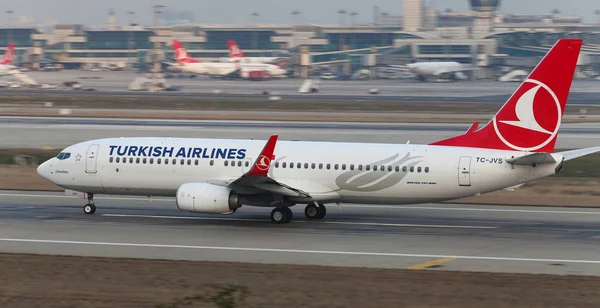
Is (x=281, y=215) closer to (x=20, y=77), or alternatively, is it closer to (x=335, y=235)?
(x=335, y=235)

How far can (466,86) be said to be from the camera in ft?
479

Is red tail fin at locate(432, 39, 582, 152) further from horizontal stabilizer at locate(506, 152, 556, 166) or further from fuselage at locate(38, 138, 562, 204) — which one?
horizontal stabilizer at locate(506, 152, 556, 166)

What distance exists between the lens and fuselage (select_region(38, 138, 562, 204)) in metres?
33.7

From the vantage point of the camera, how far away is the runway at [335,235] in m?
27.7

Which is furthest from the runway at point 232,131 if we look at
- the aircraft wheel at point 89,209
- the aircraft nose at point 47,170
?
the aircraft wheel at point 89,209

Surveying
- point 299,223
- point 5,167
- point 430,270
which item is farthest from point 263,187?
point 5,167

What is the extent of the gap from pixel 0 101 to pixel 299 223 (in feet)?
261

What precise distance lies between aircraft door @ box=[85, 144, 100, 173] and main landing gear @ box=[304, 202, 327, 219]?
29.9 ft

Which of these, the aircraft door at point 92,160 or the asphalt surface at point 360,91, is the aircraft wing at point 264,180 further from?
the asphalt surface at point 360,91

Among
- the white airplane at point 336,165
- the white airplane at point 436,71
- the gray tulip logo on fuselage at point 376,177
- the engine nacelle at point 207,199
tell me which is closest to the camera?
the white airplane at point 336,165

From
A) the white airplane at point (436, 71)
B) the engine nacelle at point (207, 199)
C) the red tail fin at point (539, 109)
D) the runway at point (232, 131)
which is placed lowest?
the white airplane at point (436, 71)

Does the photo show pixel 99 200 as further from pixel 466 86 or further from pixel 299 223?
pixel 466 86

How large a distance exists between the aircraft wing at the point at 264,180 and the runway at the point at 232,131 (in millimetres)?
27633

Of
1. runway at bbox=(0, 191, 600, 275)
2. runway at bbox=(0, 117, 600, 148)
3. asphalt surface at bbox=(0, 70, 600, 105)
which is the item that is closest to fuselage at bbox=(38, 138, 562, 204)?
runway at bbox=(0, 191, 600, 275)
